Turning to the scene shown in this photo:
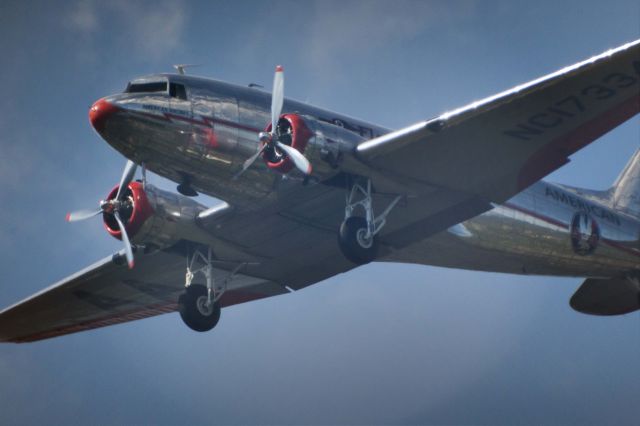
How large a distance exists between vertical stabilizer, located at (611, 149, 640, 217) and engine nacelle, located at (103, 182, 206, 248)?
14.5 m

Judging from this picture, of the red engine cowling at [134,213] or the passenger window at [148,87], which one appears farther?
the red engine cowling at [134,213]

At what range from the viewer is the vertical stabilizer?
29.8 metres

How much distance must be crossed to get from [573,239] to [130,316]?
15739mm

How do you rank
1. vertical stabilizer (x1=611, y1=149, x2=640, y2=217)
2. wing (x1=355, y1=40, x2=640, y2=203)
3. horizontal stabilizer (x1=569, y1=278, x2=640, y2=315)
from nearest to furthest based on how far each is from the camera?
wing (x1=355, y1=40, x2=640, y2=203) < horizontal stabilizer (x1=569, y1=278, x2=640, y2=315) < vertical stabilizer (x1=611, y1=149, x2=640, y2=217)

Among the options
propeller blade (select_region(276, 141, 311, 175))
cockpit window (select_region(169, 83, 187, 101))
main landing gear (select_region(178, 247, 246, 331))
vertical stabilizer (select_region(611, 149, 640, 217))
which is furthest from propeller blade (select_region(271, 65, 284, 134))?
vertical stabilizer (select_region(611, 149, 640, 217))

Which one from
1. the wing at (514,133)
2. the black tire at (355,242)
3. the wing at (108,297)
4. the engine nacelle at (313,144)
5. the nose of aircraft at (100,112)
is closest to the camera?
the wing at (514,133)

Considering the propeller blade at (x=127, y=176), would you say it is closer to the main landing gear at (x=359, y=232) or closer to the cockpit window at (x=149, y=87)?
the cockpit window at (x=149, y=87)

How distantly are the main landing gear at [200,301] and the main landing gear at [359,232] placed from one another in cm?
540

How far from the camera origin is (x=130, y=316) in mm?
31812

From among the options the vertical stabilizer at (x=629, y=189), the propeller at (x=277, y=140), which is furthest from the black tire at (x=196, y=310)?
the vertical stabilizer at (x=629, y=189)

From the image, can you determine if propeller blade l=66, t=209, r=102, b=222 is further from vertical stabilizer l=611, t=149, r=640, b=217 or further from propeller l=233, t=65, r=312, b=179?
vertical stabilizer l=611, t=149, r=640, b=217

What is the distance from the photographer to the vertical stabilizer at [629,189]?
29.8 meters

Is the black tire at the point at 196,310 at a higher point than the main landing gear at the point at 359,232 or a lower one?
lower

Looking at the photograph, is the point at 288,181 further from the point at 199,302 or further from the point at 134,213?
the point at 199,302
